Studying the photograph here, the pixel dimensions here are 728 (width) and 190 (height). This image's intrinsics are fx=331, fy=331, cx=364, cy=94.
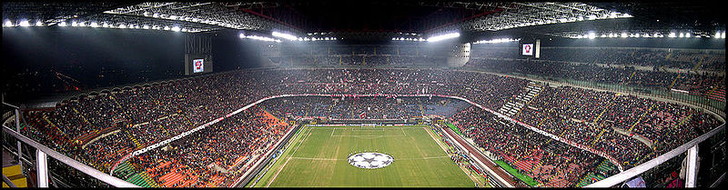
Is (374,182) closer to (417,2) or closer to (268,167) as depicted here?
(268,167)

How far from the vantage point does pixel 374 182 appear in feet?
86.6

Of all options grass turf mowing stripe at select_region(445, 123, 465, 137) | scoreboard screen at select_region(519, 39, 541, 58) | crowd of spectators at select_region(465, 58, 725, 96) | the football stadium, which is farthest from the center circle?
scoreboard screen at select_region(519, 39, 541, 58)

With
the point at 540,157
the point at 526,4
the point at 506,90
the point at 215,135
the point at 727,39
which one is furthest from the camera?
the point at 506,90

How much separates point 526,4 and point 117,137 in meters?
30.1

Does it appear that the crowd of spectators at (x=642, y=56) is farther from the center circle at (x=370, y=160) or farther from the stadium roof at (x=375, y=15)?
the center circle at (x=370, y=160)

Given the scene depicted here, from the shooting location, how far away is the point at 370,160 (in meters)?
31.3

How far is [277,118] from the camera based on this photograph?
147 feet

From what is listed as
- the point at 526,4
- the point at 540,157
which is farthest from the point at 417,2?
the point at 540,157

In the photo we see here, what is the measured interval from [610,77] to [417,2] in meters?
28.7

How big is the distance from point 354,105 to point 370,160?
19566mm

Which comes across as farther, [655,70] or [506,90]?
[506,90]

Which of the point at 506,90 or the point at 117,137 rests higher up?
the point at 506,90

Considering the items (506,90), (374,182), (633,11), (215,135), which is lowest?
(374,182)

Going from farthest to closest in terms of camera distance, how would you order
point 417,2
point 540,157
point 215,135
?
point 215,135
point 540,157
point 417,2
